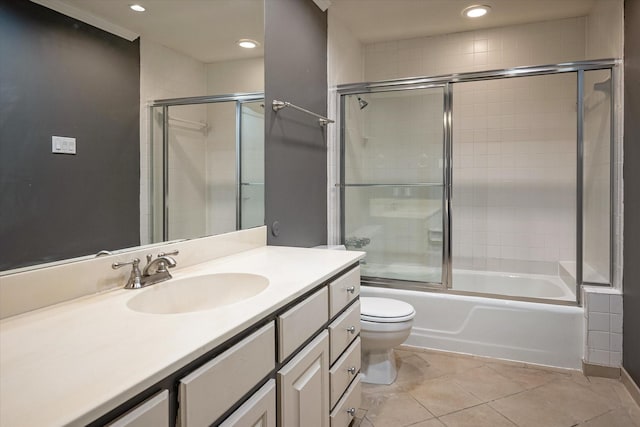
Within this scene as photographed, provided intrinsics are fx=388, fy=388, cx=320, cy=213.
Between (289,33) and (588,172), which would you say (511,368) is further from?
(289,33)

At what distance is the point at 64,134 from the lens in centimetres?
108

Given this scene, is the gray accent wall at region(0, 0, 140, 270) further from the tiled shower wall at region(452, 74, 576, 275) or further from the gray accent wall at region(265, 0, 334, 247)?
the tiled shower wall at region(452, 74, 576, 275)

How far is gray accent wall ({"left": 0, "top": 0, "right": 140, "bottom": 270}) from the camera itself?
0.96 meters

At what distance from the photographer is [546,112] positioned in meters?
3.27

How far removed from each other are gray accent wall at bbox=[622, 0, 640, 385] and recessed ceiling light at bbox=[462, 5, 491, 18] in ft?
3.15

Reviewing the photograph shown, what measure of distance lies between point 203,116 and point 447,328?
207cm

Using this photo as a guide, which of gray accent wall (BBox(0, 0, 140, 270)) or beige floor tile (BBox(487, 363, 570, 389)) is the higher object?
gray accent wall (BBox(0, 0, 140, 270))

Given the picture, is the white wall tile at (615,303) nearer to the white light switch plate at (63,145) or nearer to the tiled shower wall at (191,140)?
the tiled shower wall at (191,140)

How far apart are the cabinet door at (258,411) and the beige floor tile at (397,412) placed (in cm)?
103

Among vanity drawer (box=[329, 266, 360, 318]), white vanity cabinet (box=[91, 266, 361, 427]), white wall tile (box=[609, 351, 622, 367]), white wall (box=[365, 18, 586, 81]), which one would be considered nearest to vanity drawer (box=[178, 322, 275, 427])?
white vanity cabinet (box=[91, 266, 361, 427])

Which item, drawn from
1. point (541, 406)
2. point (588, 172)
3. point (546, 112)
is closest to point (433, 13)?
point (546, 112)

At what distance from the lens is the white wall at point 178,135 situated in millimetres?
1348

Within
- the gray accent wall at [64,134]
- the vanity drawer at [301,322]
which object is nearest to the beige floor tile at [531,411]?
the vanity drawer at [301,322]

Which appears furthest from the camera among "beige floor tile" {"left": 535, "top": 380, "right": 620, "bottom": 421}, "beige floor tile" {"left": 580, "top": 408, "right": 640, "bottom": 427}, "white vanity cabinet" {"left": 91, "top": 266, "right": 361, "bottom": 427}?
"beige floor tile" {"left": 535, "top": 380, "right": 620, "bottom": 421}
